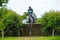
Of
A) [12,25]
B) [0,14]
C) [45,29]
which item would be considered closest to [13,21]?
[12,25]

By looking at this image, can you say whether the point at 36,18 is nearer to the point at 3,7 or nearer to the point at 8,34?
the point at 8,34

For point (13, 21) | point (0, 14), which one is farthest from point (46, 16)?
point (0, 14)

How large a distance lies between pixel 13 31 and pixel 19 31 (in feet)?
1.49

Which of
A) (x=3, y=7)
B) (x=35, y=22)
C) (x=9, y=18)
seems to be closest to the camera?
(x=3, y=7)

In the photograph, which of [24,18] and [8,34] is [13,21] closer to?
[8,34]

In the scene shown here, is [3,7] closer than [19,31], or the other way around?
[3,7]

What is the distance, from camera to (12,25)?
821 inches

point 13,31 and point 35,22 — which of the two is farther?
point 35,22

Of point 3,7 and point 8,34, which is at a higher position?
point 3,7

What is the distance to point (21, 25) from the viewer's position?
21.1 m

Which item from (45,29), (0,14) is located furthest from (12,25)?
(0,14)

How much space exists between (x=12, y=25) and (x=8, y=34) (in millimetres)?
705

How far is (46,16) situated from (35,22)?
2.10 m

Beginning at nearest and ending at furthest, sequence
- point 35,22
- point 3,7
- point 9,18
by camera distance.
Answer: point 3,7 → point 9,18 → point 35,22
